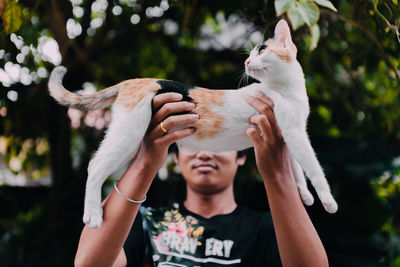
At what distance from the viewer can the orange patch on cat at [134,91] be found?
1.08 meters

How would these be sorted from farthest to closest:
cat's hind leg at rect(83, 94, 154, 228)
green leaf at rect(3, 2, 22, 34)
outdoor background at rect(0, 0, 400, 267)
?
outdoor background at rect(0, 0, 400, 267)
green leaf at rect(3, 2, 22, 34)
cat's hind leg at rect(83, 94, 154, 228)

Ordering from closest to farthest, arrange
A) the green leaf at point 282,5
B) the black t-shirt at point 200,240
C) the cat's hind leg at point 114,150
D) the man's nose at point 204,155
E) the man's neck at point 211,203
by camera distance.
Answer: the green leaf at point 282,5, the cat's hind leg at point 114,150, the black t-shirt at point 200,240, the man's nose at point 204,155, the man's neck at point 211,203

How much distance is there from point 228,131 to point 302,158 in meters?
0.24

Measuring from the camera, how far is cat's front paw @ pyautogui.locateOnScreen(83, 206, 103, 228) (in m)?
1.00

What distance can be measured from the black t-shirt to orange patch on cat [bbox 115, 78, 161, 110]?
2.54 ft

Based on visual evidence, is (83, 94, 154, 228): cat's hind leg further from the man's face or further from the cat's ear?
the man's face

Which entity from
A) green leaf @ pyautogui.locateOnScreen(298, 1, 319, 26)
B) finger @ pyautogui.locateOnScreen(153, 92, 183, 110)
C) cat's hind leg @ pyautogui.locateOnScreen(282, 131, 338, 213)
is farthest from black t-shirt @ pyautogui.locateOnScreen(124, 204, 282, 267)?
green leaf @ pyautogui.locateOnScreen(298, 1, 319, 26)

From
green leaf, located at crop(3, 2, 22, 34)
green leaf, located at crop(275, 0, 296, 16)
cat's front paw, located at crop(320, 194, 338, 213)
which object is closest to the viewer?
green leaf, located at crop(275, 0, 296, 16)

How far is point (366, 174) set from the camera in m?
2.71

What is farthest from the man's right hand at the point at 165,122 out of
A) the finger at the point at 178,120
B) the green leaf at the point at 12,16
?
the green leaf at the point at 12,16

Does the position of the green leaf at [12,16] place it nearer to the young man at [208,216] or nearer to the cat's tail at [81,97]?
the cat's tail at [81,97]

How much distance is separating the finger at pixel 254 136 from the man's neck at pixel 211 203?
741 millimetres

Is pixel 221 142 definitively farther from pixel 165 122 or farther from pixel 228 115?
pixel 165 122

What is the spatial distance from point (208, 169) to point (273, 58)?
812 mm
